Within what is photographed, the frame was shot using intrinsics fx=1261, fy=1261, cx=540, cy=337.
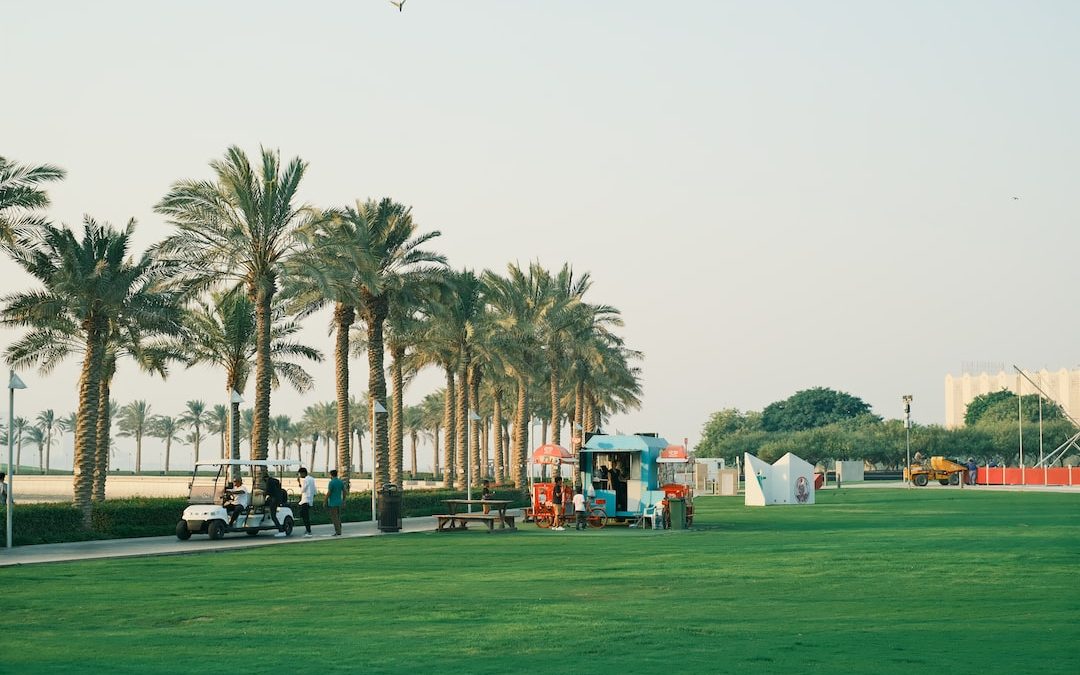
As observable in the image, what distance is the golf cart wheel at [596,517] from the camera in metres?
36.0

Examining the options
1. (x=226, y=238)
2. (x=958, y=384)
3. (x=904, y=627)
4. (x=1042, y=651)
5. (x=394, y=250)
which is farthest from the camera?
(x=958, y=384)

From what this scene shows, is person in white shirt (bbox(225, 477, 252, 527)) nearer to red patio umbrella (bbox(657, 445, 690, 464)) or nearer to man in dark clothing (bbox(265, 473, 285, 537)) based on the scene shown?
man in dark clothing (bbox(265, 473, 285, 537))

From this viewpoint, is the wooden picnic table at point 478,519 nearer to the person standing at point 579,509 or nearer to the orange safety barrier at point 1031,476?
the person standing at point 579,509

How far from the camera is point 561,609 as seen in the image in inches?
585

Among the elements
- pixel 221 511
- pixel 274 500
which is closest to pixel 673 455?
pixel 274 500

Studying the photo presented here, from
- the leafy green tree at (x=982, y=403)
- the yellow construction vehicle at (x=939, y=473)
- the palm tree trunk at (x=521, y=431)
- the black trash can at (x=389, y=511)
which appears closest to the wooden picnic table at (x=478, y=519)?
the black trash can at (x=389, y=511)

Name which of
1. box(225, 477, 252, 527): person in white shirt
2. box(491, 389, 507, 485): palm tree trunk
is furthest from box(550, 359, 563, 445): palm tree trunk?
box(225, 477, 252, 527): person in white shirt

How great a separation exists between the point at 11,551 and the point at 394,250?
22.0m

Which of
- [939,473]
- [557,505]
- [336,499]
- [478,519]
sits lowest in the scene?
[939,473]

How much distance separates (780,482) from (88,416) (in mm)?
31523

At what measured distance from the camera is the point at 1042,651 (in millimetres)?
11516

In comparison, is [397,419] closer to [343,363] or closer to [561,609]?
[343,363]

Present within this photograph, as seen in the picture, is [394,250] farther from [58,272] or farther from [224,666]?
[224,666]

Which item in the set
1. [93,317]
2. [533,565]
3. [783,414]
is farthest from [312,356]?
[783,414]
